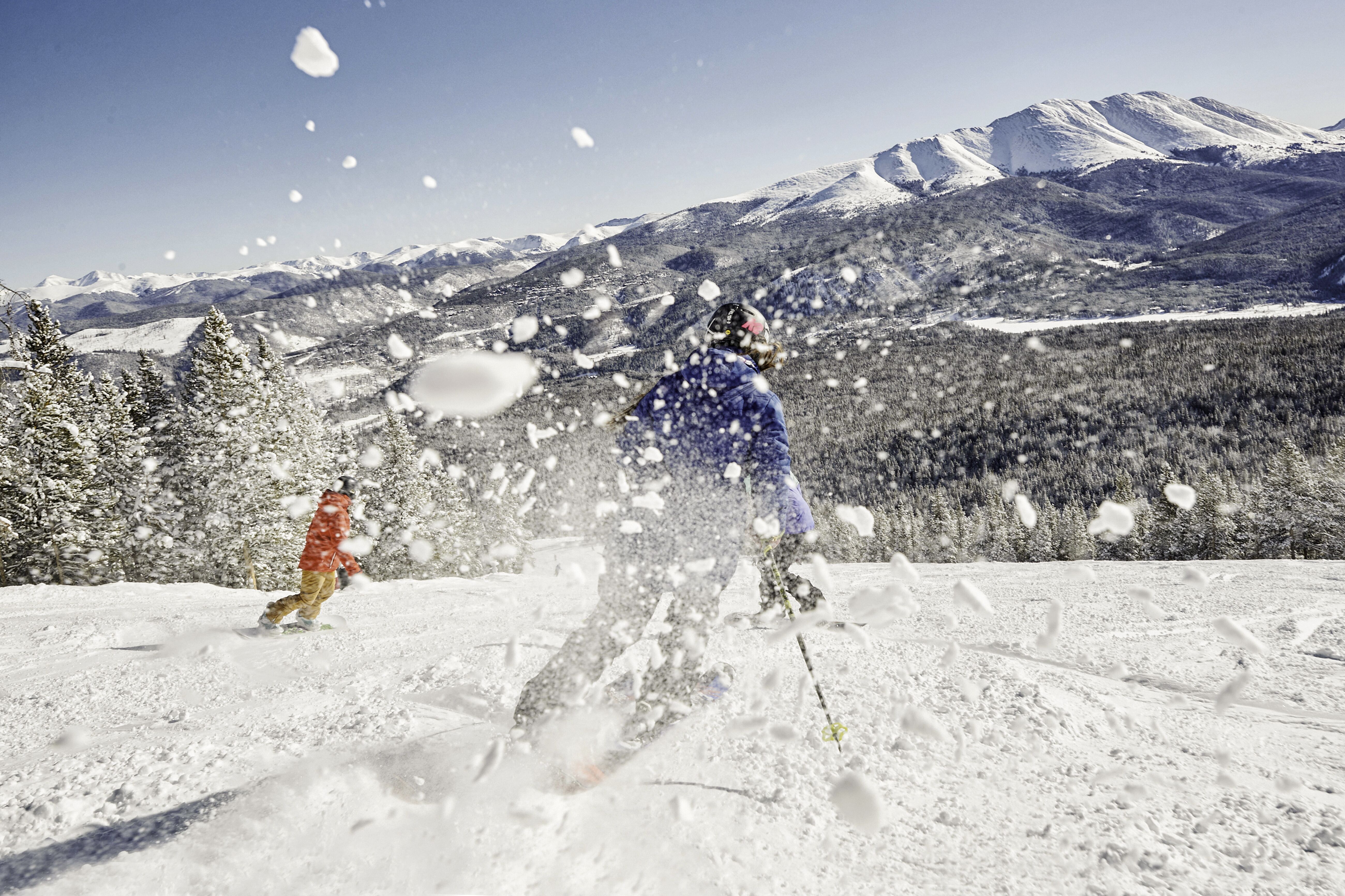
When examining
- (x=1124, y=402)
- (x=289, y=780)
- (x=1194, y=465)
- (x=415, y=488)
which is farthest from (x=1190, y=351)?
(x=289, y=780)

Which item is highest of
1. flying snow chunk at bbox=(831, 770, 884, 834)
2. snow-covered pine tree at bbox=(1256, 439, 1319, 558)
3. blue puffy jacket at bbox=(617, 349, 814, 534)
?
blue puffy jacket at bbox=(617, 349, 814, 534)

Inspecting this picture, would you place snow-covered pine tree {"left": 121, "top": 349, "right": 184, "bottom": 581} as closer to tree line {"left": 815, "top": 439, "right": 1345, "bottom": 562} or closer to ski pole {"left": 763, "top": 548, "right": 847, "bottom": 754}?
ski pole {"left": 763, "top": 548, "right": 847, "bottom": 754}

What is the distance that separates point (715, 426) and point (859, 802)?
69.8 inches

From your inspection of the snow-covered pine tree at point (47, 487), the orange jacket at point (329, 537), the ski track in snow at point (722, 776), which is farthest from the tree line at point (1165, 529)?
the snow-covered pine tree at point (47, 487)

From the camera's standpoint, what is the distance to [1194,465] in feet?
266

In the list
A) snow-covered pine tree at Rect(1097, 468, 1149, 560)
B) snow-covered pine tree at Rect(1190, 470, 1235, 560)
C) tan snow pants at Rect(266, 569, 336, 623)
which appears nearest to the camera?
tan snow pants at Rect(266, 569, 336, 623)

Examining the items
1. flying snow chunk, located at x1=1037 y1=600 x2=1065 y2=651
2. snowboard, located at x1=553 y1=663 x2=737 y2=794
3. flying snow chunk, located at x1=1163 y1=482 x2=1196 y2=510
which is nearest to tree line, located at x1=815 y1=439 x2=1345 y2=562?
flying snow chunk, located at x1=1163 y1=482 x2=1196 y2=510

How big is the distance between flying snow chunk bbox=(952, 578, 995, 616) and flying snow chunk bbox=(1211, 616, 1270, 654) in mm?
1447

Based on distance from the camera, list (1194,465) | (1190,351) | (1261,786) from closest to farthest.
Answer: (1261,786)
(1194,465)
(1190,351)

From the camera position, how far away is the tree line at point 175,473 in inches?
678

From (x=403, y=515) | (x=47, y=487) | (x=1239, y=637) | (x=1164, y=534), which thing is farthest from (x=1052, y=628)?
(x=1164, y=534)

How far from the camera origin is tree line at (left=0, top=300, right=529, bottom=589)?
17219mm

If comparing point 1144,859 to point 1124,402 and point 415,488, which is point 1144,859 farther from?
point 1124,402

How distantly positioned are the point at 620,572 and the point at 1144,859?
2304 millimetres
